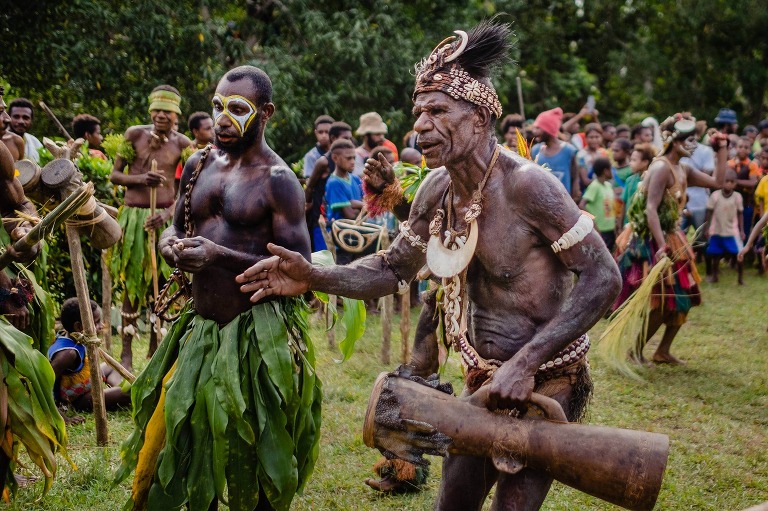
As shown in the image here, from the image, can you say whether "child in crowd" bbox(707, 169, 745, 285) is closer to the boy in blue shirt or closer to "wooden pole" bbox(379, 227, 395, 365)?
the boy in blue shirt

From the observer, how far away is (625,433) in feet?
9.54

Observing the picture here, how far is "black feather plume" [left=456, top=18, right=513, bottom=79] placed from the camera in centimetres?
329

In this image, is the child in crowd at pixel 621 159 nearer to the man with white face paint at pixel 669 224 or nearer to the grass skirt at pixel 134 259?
the man with white face paint at pixel 669 224

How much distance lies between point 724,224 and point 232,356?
10669mm

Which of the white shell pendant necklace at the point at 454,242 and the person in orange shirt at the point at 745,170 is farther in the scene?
the person in orange shirt at the point at 745,170

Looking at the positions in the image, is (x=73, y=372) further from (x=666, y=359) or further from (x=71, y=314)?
(x=666, y=359)

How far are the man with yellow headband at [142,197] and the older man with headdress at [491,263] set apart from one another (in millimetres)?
4373

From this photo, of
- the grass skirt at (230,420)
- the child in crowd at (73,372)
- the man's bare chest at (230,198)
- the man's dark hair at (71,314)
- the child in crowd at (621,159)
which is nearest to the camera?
the grass skirt at (230,420)

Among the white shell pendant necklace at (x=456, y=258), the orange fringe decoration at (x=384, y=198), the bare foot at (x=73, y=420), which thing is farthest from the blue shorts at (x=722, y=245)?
the white shell pendant necklace at (x=456, y=258)

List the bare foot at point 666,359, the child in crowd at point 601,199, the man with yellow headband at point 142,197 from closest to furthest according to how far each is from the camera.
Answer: the man with yellow headband at point 142,197 → the bare foot at point 666,359 → the child in crowd at point 601,199

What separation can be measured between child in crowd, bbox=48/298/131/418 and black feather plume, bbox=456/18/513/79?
415cm

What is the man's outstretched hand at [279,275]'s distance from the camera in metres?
3.33

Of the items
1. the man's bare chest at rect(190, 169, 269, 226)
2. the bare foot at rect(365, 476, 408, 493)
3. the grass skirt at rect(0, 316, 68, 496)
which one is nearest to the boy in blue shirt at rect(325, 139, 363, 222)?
the bare foot at rect(365, 476, 408, 493)

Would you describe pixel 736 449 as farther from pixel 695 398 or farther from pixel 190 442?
pixel 190 442
